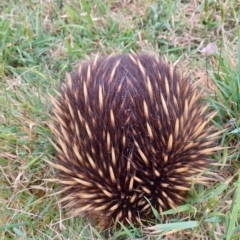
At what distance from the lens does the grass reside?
1.90 metres

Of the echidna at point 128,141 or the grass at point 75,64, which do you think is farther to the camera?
the grass at point 75,64

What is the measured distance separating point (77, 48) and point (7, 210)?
0.97 m

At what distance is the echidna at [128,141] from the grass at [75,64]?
0.39ft

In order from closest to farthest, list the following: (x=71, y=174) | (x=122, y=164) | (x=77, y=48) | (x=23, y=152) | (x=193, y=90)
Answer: (x=122, y=164), (x=71, y=174), (x=193, y=90), (x=23, y=152), (x=77, y=48)

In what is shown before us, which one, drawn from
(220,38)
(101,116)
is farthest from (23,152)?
(220,38)

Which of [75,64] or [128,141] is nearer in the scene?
[128,141]

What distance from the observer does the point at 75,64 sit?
8.30 feet

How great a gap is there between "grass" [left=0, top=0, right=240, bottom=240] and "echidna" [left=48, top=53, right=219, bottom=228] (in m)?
0.12

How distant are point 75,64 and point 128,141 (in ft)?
3.10

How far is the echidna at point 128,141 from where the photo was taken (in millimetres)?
1707

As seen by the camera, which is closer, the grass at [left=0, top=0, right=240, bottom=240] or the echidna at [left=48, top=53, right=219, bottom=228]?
the echidna at [left=48, top=53, right=219, bottom=228]

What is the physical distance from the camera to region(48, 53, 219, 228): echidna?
1.71 m

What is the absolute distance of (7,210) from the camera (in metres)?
2.04

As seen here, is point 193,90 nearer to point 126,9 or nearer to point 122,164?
point 122,164
